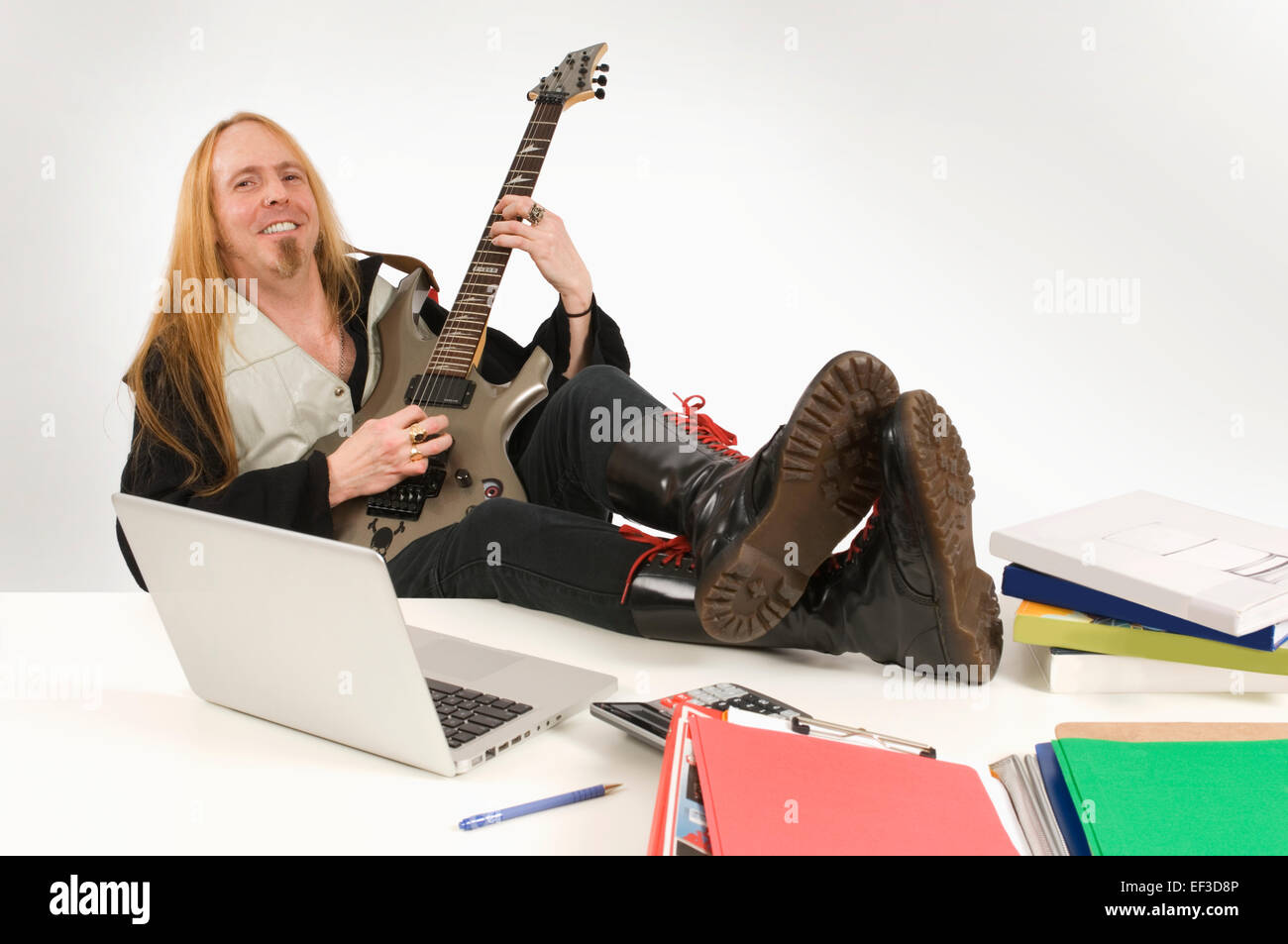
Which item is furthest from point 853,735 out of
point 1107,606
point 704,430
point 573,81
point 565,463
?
point 573,81

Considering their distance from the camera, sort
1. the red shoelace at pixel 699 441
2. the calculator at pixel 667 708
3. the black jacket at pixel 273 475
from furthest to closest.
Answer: the black jacket at pixel 273 475
the red shoelace at pixel 699 441
the calculator at pixel 667 708

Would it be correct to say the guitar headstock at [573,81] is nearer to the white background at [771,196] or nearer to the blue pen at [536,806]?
the white background at [771,196]

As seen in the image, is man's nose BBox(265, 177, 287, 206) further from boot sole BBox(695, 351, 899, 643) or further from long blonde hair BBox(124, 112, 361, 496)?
boot sole BBox(695, 351, 899, 643)

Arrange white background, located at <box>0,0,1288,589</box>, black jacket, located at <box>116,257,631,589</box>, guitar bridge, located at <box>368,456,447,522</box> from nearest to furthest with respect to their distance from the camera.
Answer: black jacket, located at <box>116,257,631,589</box> < guitar bridge, located at <box>368,456,447,522</box> < white background, located at <box>0,0,1288,589</box>

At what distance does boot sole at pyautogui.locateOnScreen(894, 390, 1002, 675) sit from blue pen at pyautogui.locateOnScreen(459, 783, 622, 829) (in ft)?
1.41

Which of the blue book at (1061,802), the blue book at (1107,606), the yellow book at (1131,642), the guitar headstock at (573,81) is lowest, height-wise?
the blue book at (1061,802)

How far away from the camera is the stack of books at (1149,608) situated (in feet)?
4.02

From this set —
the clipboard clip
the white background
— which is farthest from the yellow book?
the white background

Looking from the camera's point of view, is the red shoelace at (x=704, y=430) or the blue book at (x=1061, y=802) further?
the red shoelace at (x=704, y=430)

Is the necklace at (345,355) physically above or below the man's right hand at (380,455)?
above

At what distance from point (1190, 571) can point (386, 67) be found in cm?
276

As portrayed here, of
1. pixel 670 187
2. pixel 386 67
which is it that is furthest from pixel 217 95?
pixel 670 187

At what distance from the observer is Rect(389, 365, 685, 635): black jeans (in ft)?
4.85

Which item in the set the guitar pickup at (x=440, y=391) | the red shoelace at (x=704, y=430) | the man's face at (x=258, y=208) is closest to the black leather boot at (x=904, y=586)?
the red shoelace at (x=704, y=430)
